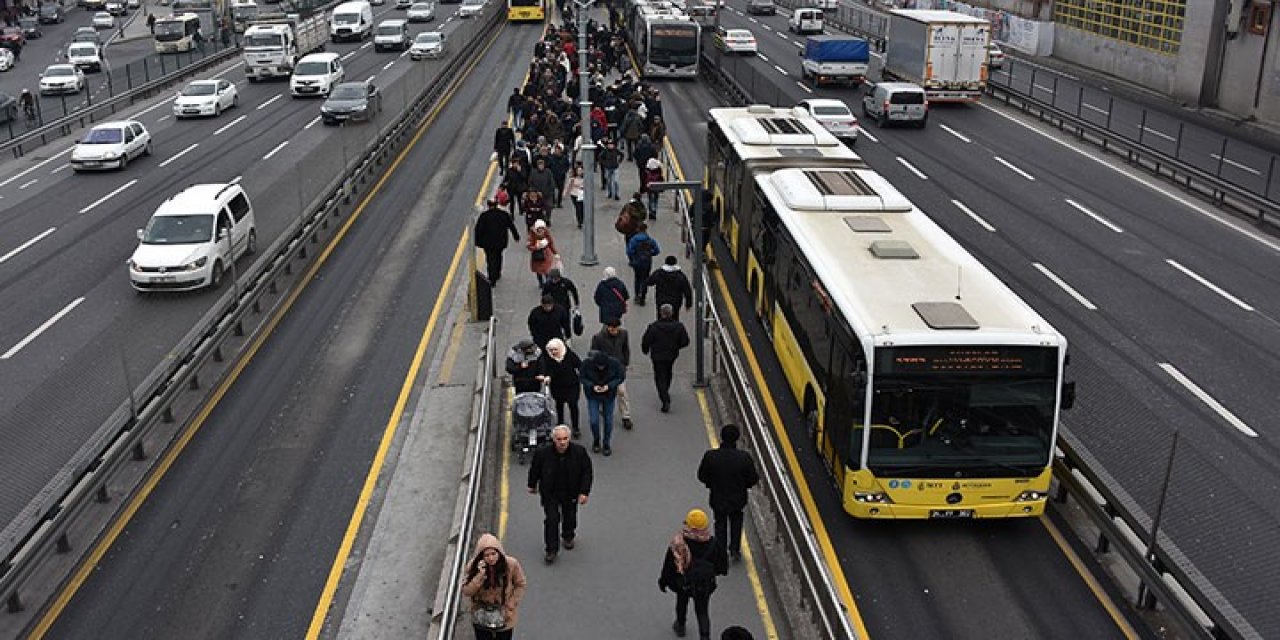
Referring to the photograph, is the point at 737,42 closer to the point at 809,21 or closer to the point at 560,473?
the point at 809,21

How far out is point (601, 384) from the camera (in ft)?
47.8

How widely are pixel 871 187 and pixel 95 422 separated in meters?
12.4

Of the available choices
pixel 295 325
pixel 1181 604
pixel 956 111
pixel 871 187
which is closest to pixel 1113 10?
pixel 956 111

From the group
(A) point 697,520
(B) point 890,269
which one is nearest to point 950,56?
(B) point 890,269

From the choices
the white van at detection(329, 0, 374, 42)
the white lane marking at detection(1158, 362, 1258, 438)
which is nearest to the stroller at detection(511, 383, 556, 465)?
the white lane marking at detection(1158, 362, 1258, 438)

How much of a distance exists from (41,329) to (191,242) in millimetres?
3303

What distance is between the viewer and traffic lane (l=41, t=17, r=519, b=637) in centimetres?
1198

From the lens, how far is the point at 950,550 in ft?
42.7

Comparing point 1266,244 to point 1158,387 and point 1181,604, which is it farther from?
point 1181,604

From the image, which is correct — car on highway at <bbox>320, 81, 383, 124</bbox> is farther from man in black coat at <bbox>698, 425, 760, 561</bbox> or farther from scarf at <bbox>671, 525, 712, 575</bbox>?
scarf at <bbox>671, 525, 712, 575</bbox>

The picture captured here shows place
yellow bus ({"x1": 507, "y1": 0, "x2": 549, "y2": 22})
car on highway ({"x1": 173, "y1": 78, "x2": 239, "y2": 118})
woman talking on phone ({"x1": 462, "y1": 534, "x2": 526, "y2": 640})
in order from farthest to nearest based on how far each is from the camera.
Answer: yellow bus ({"x1": 507, "y1": 0, "x2": 549, "y2": 22}) < car on highway ({"x1": 173, "y1": 78, "x2": 239, "y2": 118}) < woman talking on phone ({"x1": 462, "y1": 534, "x2": 526, "y2": 640})

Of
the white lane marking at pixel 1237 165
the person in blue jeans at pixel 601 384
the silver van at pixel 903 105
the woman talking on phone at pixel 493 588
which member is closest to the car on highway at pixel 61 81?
the silver van at pixel 903 105

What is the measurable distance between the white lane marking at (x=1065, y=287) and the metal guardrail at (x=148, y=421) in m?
15.3

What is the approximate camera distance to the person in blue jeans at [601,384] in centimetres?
1455
